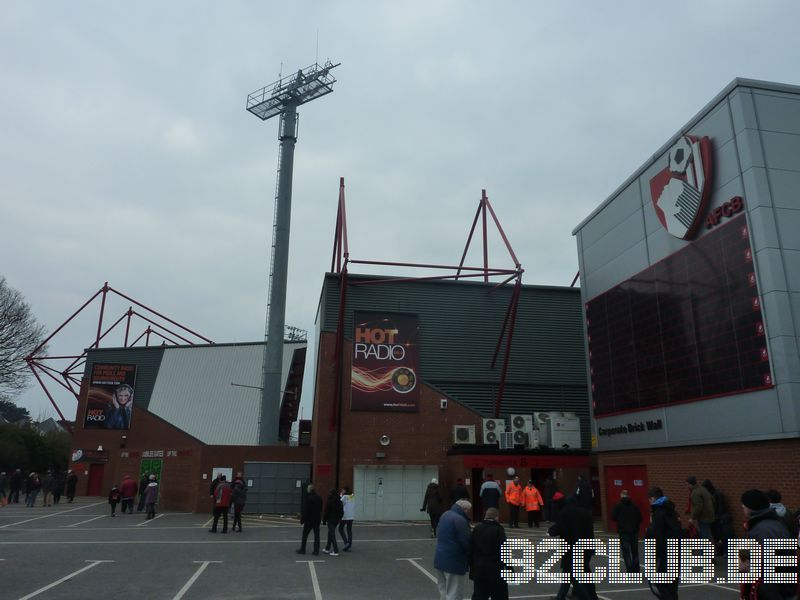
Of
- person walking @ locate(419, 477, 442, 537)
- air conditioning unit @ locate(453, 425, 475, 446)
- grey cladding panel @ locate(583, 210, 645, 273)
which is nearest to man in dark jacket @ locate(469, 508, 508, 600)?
person walking @ locate(419, 477, 442, 537)

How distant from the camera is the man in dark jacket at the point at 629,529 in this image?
36.0ft

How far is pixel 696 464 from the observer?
600 inches

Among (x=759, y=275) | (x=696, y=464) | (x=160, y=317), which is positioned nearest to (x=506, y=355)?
(x=696, y=464)

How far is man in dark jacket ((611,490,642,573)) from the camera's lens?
1096 cm

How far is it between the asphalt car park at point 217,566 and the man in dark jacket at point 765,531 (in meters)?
4.65

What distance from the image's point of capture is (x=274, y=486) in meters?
25.5

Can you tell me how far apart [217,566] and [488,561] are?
24.7 ft

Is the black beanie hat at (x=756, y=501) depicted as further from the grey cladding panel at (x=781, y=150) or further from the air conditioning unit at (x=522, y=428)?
the air conditioning unit at (x=522, y=428)

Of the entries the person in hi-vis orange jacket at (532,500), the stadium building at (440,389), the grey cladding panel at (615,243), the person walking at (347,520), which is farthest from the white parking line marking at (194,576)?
the grey cladding panel at (615,243)

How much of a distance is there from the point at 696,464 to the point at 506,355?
10909 millimetres

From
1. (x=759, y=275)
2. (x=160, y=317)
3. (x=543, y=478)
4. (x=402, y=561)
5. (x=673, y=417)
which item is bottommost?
(x=402, y=561)

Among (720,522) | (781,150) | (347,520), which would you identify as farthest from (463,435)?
(781,150)

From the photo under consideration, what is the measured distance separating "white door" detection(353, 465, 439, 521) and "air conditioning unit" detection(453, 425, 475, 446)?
1458 millimetres

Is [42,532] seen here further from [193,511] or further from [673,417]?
[673,417]
